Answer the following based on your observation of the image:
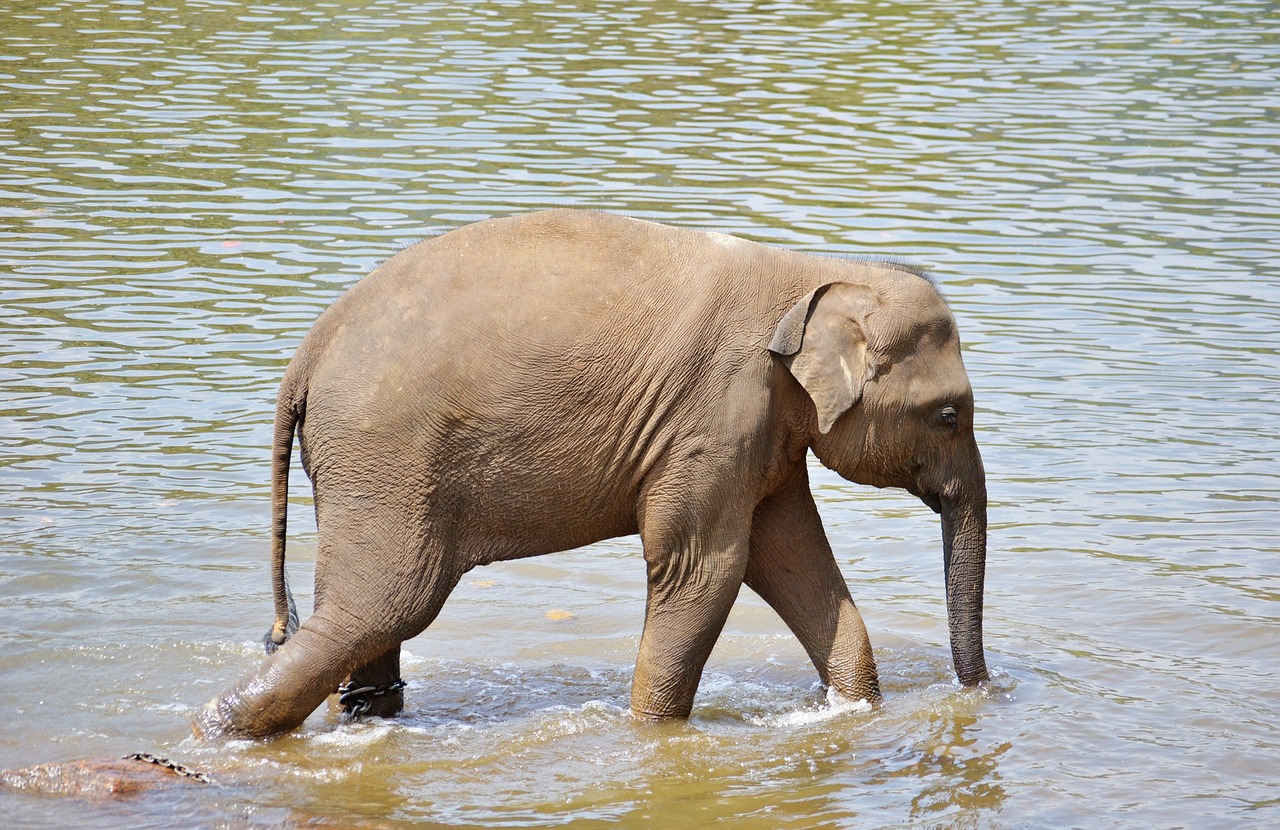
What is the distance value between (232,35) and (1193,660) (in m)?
17.8

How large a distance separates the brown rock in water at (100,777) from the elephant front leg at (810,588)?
2.29 meters

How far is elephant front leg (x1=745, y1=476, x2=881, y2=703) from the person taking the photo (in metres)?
6.89

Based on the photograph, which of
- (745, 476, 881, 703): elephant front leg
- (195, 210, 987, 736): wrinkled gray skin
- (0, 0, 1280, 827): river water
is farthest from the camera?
(745, 476, 881, 703): elephant front leg

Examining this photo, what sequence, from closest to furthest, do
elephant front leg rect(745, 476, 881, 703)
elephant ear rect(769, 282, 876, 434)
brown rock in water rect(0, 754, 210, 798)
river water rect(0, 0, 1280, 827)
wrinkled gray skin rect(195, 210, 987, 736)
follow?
brown rock in water rect(0, 754, 210, 798) < wrinkled gray skin rect(195, 210, 987, 736) < elephant ear rect(769, 282, 876, 434) < river water rect(0, 0, 1280, 827) < elephant front leg rect(745, 476, 881, 703)

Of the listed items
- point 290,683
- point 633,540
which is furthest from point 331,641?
point 633,540

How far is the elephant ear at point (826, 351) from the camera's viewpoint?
248 inches

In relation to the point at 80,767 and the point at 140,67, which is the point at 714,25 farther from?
the point at 80,767

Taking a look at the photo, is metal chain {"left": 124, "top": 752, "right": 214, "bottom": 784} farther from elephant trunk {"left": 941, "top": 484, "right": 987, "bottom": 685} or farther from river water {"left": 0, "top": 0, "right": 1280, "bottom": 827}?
elephant trunk {"left": 941, "top": 484, "right": 987, "bottom": 685}

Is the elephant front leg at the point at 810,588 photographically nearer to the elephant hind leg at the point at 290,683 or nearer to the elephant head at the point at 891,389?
the elephant head at the point at 891,389

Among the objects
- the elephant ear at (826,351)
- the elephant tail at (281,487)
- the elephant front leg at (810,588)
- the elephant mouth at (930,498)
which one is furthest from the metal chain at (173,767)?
the elephant mouth at (930,498)

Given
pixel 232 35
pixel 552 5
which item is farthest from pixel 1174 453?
pixel 552 5

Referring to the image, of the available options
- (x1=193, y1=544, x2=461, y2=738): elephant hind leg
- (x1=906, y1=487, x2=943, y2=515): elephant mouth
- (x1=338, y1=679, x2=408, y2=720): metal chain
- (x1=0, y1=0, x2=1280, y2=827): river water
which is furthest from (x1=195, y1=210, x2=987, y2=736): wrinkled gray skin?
(x1=0, y1=0, x2=1280, y2=827): river water

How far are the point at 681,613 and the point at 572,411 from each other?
0.85 m

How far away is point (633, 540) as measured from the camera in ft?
30.6
